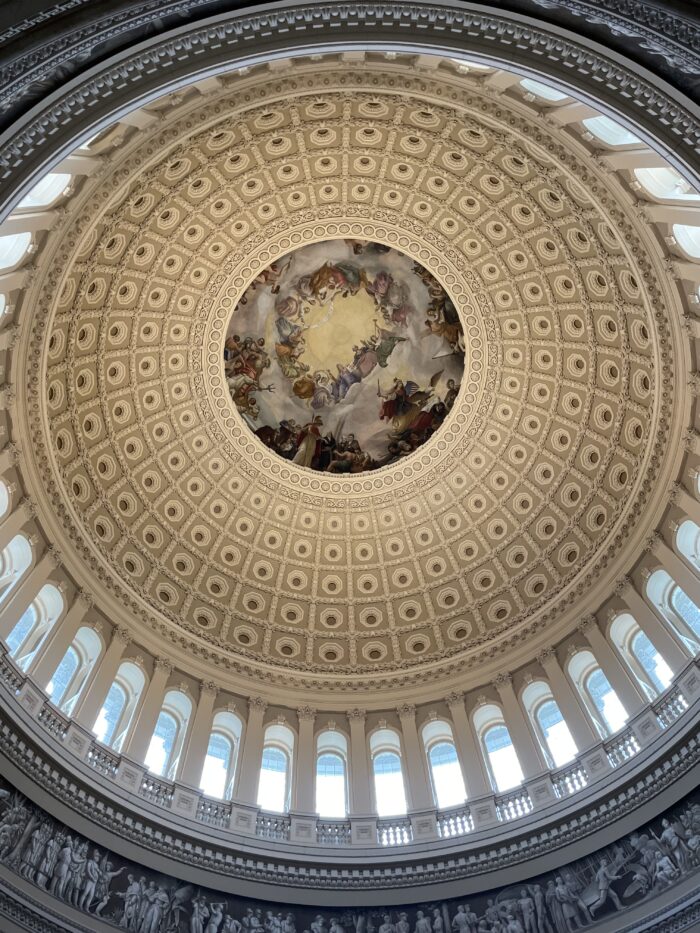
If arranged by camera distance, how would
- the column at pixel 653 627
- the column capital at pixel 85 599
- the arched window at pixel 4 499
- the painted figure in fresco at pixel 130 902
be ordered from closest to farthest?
1. the painted figure in fresco at pixel 130 902
2. the column at pixel 653 627
3. the arched window at pixel 4 499
4. the column capital at pixel 85 599

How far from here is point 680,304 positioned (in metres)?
21.0

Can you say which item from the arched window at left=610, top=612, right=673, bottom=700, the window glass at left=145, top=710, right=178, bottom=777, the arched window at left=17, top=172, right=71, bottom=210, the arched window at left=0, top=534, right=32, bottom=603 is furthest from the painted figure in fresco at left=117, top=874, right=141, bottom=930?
the arched window at left=17, top=172, right=71, bottom=210

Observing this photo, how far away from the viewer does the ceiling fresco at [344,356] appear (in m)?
29.9

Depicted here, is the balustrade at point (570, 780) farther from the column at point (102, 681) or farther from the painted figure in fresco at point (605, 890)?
the column at point (102, 681)

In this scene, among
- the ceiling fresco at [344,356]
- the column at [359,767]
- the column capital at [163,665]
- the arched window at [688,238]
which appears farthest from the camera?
the ceiling fresco at [344,356]

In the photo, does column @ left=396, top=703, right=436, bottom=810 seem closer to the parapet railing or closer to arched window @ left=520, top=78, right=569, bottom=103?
the parapet railing

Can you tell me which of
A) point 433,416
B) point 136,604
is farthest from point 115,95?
point 433,416

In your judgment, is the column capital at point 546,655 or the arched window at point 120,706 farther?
the column capital at point 546,655

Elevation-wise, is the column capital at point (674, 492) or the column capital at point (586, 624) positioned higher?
the column capital at point (674, 492)

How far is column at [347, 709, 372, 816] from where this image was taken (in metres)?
22.0

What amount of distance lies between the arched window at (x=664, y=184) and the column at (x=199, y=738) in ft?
58.9

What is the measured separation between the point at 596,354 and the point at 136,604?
53.5 feet

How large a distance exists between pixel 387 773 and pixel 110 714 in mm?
7915

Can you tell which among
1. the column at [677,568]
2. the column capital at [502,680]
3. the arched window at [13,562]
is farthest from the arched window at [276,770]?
the column at [677,568]
